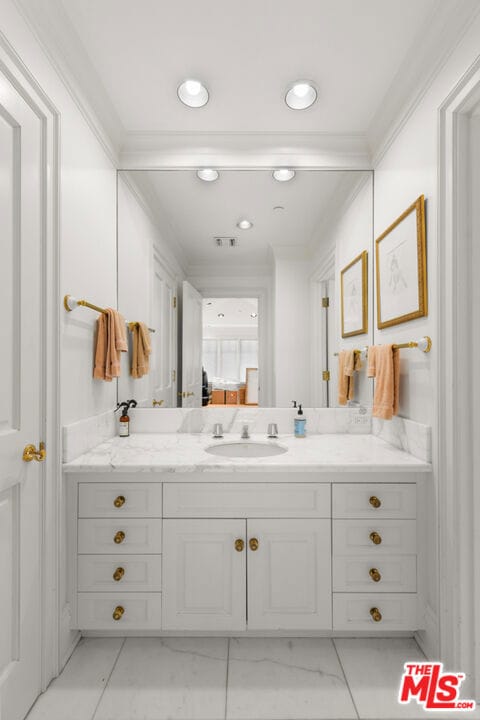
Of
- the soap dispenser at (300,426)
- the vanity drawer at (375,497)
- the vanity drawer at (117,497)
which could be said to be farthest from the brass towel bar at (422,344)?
the vanity drawer at (117,497)

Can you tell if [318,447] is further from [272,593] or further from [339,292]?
[339,292]

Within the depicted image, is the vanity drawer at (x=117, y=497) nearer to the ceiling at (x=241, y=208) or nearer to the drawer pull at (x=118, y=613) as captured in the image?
the drawer pull at (x=118, y=613)

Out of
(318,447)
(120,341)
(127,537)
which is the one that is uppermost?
(120,341)

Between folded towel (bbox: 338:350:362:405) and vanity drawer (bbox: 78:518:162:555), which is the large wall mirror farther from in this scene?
vanity drawer (bbox: 78:518:162:555)

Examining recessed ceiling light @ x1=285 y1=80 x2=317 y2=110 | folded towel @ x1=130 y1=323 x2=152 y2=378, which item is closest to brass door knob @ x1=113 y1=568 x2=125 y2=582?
folded towel @ x1=130 y1=323 x2=152 y2=378

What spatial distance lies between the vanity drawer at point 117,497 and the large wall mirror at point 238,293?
66 cm

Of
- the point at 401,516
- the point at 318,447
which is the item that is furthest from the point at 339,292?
the point at 401,516

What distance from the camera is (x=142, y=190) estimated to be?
2.09 meters

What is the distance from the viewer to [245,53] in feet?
4.95

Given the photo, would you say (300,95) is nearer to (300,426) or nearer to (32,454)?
(300,426)

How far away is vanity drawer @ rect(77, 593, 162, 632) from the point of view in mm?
1481

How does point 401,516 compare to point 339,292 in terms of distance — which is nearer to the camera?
point 401,516

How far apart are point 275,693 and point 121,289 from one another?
6.19 feet

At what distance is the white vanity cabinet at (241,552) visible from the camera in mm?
1484
